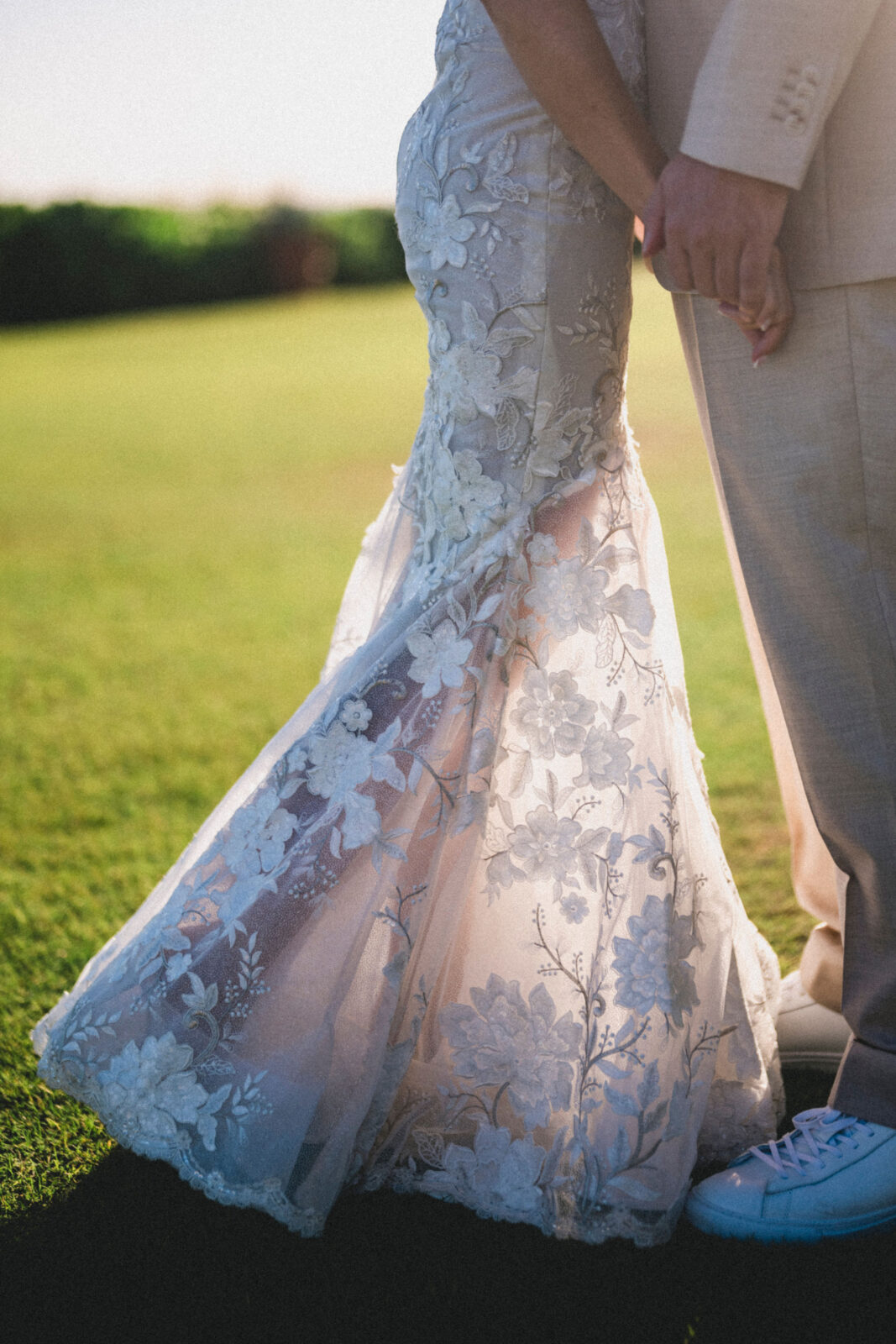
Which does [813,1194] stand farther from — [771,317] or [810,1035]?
[771,317]

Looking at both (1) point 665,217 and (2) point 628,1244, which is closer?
(1) point 665,217

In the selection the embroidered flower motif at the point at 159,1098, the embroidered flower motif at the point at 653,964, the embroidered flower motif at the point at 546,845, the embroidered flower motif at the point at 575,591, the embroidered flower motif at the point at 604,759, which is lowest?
the embroidered flower motif at the point at 159,1098

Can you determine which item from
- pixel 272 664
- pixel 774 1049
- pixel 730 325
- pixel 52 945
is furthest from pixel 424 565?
pixel 272 664

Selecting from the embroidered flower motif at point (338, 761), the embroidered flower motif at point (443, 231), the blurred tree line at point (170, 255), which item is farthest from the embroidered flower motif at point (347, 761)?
the blurred tree line at point (170, 255)

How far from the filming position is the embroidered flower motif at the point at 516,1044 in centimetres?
143

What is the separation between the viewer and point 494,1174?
1.44 metres

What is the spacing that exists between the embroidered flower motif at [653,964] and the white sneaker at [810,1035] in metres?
0.45

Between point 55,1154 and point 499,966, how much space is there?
0.71m

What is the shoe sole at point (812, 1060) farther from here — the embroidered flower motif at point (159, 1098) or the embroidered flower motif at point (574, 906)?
the embroidered flower motif at point (159, 1098)

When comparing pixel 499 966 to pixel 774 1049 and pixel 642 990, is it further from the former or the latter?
pixel 774 1049

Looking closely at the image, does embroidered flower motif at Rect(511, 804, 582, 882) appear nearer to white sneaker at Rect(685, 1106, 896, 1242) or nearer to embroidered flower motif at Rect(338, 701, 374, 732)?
embroidered flower motif at Rect(338, 701, 374, 732)

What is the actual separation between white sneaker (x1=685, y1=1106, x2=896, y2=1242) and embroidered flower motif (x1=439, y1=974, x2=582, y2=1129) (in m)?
0.23

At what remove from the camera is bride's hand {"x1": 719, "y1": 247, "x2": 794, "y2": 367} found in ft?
4.04

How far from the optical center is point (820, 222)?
1.25 meters
